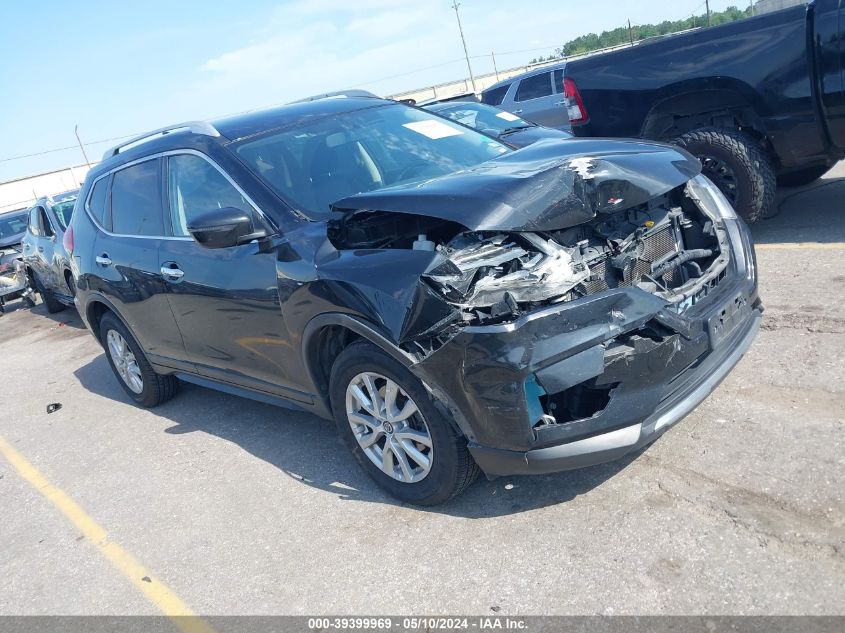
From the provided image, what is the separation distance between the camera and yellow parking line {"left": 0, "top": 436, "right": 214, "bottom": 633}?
326 cm

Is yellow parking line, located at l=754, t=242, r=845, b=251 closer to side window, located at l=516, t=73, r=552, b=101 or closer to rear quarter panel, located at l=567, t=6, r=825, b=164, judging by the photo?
rear quarter panel, located at l=567, t=6, r=825, b=164

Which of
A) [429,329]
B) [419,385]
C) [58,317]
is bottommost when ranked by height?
[58,317]

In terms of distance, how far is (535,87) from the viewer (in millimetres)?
15250

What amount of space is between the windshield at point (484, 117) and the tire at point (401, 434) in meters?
5.74

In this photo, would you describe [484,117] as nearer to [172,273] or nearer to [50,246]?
[172,273]

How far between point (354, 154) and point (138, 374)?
2.89 meters

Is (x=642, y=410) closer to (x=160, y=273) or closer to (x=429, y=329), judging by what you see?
(x=429, y=329)

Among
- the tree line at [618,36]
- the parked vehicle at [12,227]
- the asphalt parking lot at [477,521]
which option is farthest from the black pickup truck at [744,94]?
the tree line at [618,36]

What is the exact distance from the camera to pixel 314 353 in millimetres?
3801

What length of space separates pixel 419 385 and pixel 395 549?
784 millimetres

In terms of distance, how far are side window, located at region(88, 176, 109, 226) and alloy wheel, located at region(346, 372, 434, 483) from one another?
314 centimetres

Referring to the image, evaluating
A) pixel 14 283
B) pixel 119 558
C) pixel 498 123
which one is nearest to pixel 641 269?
pixel 119 558

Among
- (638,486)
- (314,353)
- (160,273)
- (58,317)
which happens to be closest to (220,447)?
(160,273)

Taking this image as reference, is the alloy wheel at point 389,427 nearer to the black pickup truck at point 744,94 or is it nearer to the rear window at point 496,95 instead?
the black pickup truck at point 744,94
